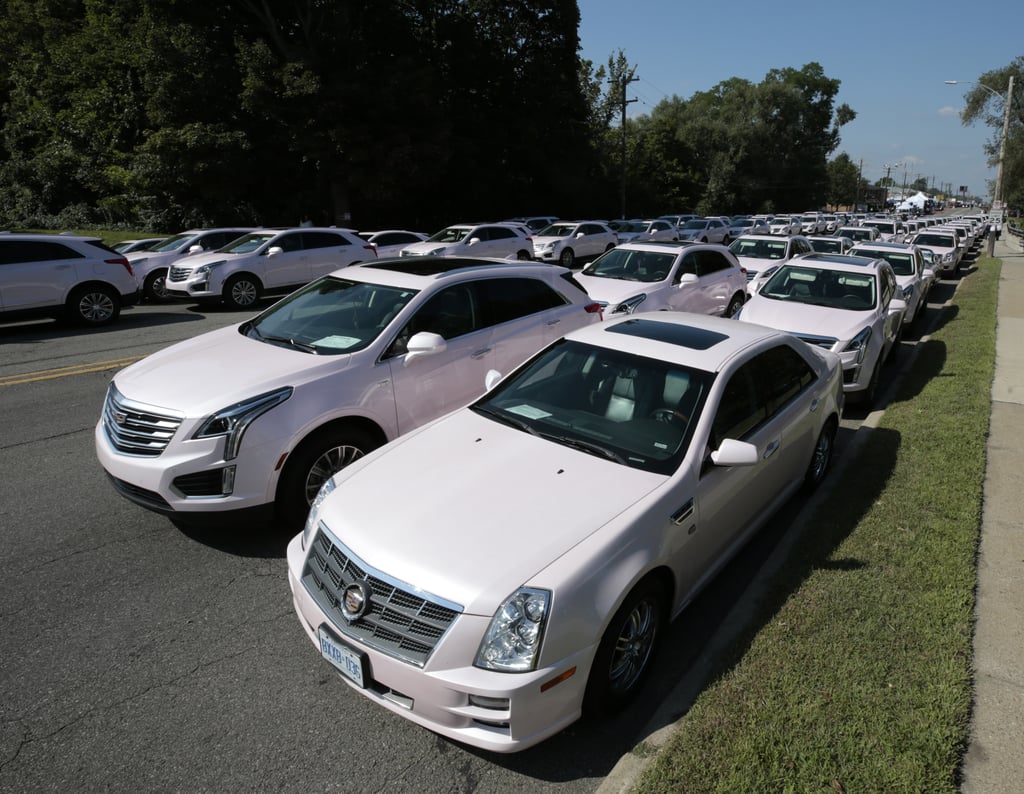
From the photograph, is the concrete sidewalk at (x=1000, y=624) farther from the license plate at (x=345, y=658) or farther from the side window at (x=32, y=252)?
the side window at (x=32, y=252)

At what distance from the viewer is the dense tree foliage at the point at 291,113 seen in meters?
26.2

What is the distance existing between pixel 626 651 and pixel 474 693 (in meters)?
0.85

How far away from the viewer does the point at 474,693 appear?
2.65m

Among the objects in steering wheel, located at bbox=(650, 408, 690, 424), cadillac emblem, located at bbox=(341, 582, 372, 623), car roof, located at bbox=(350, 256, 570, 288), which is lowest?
cadillac emblem, located at bbox=(341, 582, 372, 623)

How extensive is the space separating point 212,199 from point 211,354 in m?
27.0

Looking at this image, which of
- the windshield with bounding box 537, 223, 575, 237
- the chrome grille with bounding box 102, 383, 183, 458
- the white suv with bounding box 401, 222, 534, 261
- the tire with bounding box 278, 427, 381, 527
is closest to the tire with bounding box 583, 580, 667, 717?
the tire with bounding box 278, 427, 381, 527

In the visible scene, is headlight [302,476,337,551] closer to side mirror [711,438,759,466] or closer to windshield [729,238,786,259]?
side mirror [711,438,759,466]

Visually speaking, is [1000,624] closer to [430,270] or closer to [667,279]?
[430,270]

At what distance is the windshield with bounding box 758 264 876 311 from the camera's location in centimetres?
898

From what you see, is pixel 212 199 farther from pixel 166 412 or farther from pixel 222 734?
pixel 222 734

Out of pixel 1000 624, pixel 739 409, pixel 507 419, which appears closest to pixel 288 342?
pixel 507 419

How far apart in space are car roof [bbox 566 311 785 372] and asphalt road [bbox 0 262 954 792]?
145 centimetres

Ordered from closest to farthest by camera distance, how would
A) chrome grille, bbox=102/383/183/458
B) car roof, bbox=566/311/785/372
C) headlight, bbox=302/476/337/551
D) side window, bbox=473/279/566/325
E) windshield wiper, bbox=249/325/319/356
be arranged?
headlight, bbox=302/476/337/551
car roof, bbox=566/311/785/372
chrome grille, bbox=102/383/183/458
windshield wiper, bbox=249/325/319/356
side window, bbox=473/279/566/325

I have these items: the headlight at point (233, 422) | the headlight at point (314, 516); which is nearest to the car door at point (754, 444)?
the headlight at point (314, 516)
